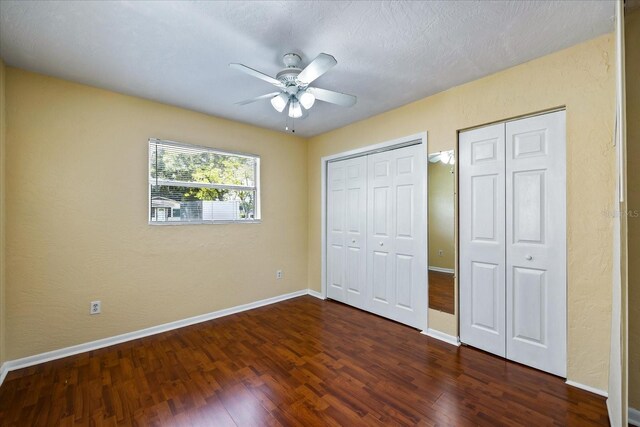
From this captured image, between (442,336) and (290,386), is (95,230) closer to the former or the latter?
(290,386)

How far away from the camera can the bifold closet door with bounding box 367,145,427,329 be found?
3016 millimetres

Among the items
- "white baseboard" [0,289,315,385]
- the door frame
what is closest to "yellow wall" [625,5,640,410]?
the door frame

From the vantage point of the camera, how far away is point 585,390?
197 cm

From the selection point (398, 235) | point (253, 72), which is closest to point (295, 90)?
point (253, 72)

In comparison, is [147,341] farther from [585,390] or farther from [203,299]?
[585,390]

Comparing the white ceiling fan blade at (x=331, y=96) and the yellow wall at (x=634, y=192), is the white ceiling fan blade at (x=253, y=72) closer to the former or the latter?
the white ceiling fan blade at (x=331, y=96)

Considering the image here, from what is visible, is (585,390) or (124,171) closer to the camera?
(585,390)

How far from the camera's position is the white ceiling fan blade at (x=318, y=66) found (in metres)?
1.66

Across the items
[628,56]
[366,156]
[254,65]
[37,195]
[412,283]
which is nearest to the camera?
[628,56]

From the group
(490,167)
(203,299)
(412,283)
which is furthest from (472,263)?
(203,299)

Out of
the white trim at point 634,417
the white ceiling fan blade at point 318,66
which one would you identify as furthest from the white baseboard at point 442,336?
the white ceiling fan blade at point 318,66

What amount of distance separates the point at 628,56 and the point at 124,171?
4.17 m

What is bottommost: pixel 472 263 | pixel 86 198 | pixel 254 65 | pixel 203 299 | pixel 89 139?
pixel 203 299

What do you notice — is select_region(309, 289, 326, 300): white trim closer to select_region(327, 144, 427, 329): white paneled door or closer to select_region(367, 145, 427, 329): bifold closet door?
select_region(327, 144, 427, 329): white paneled door
